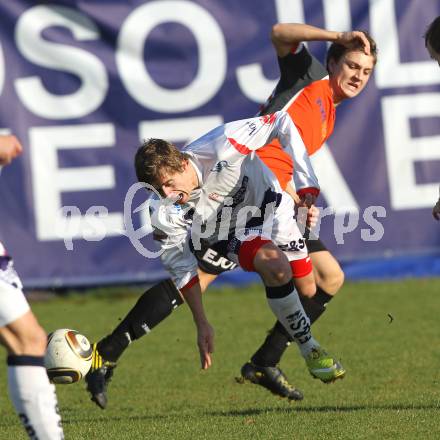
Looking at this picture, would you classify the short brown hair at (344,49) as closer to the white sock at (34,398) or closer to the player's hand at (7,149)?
the player's hand at (7,149)

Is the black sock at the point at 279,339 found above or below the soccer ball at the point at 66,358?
below

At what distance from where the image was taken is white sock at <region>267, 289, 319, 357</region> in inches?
235

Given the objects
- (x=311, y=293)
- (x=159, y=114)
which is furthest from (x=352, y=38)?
(x=159, y=114)

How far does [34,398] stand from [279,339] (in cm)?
283

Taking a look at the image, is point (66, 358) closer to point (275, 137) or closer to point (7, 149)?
point (275, 137)

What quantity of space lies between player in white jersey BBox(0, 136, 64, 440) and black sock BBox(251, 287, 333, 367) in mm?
2656

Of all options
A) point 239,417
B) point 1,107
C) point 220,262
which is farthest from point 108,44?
point 239,417

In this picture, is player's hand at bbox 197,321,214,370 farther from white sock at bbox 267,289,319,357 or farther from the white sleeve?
the white sleeve

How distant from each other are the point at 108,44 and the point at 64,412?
596 centimetres

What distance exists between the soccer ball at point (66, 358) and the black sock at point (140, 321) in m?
0.50

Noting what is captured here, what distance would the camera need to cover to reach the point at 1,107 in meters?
11.4

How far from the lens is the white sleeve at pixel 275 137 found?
231 inches

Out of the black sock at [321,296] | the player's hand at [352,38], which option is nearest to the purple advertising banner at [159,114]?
the black sock at [321,296]

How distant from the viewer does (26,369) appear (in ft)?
13.3
